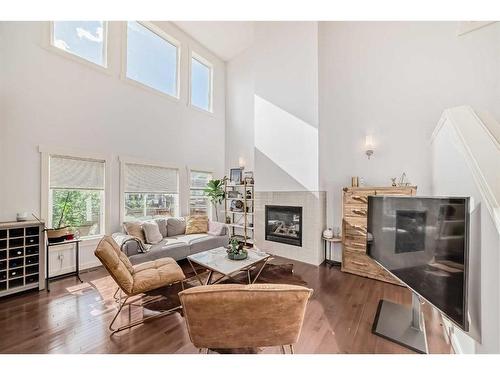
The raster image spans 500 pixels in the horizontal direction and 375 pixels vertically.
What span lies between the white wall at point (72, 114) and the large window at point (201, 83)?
0.37m

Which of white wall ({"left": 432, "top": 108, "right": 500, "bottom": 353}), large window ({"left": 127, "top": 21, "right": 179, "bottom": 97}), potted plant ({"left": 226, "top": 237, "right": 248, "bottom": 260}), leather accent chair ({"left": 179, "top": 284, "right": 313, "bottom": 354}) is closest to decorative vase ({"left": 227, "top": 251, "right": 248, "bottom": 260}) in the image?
potted plant ({"left": 226, "top": 237, "right": 248, "bottom": 260})

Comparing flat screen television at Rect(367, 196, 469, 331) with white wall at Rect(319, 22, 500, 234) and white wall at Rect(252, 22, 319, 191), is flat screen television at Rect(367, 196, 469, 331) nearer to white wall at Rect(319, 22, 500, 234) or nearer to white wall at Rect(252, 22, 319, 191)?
white wall at Rect(319, 22, 500, 234)

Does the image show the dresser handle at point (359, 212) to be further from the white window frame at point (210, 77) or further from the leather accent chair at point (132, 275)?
the white window frame at point (210, 77)

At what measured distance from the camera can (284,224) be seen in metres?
4.62

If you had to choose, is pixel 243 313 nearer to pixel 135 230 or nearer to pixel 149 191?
pixel 135 230

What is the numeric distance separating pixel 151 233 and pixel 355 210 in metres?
3.70

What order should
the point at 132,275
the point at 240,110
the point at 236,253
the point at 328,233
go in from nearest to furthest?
the point at 132,275 → the point at 236,253 → the point at 328,233 → the point at 240,110

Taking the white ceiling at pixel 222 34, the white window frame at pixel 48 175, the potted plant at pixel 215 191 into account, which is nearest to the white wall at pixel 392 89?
the white ceiling at pixel 222 34

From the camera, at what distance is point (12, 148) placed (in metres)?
3.12

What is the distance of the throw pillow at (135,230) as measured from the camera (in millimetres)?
3893

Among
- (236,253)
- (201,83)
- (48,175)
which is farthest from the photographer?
(201,83)

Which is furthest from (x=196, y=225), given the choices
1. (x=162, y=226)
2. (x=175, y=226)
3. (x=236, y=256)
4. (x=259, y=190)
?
(x=236, y=256)

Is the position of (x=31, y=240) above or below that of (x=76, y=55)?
below
